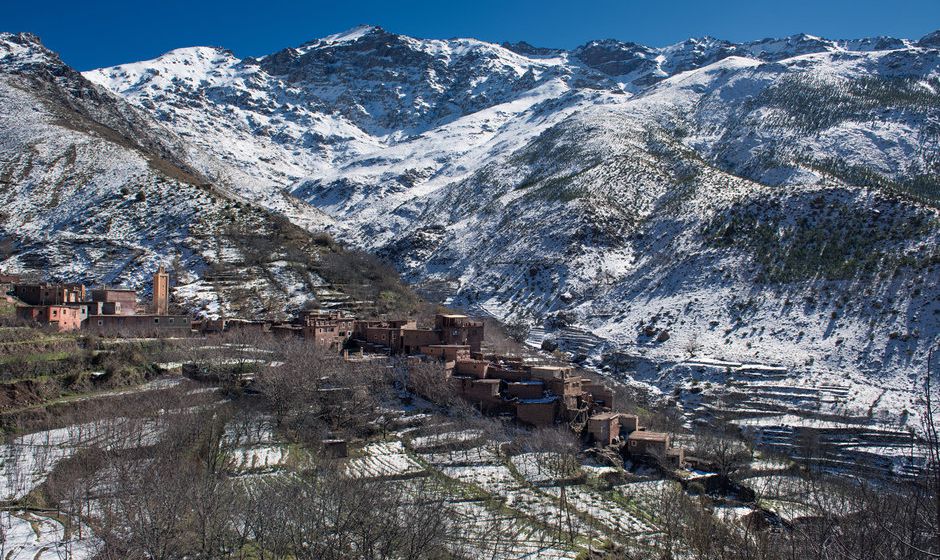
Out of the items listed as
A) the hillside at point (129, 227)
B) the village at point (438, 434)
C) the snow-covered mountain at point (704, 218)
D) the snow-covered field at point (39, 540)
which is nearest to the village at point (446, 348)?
the village at point (438, 434)

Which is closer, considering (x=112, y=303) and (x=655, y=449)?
(x=655, y=449)

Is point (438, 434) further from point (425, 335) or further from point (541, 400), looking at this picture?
point (425, 335)

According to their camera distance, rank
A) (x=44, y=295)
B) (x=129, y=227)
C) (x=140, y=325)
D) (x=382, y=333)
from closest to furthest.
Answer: (x=140, y=325)
(x=44, y=295)
(x=382, y=333)
(x=129, y=227)

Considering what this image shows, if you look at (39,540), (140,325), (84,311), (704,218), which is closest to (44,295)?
(84,311)

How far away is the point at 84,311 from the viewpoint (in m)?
47.6

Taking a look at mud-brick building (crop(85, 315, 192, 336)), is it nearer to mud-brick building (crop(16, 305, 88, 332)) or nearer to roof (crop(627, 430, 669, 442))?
mud-brick building (crop(16, 305, 88, 332))

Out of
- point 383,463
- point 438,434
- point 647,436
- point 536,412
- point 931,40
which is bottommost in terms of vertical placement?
point 383,463

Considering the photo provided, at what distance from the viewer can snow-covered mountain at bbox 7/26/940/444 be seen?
5456 centimetres

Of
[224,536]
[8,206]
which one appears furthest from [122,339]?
[8,206]

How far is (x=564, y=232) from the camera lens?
82312 mm

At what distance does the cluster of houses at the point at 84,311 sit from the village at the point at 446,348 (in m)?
→ 0.06

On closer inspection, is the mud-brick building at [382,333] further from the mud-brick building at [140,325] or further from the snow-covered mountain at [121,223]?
the snow-covered mountain at [121,223]

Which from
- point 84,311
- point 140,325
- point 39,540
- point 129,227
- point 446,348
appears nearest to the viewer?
point 39,540

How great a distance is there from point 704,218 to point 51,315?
60737 millimetres
